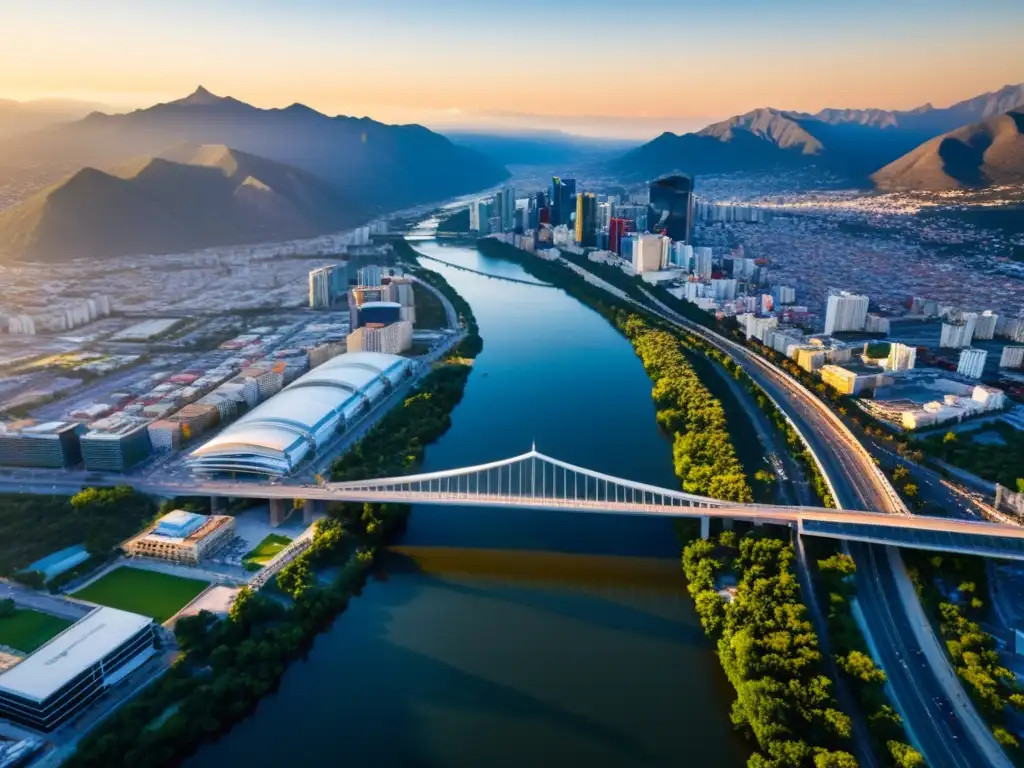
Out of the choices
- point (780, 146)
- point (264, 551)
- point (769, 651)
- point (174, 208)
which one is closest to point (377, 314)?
point (264, 551)

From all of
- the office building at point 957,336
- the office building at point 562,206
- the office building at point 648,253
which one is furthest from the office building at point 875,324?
the office building at point 562,206

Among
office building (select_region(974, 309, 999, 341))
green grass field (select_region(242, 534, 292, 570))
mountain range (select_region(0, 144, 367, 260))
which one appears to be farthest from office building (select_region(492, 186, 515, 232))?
green grass field (select_region(242, 534, 292, 570))

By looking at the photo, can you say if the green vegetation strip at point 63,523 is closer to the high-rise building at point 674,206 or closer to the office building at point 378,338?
the office building at point 378,338

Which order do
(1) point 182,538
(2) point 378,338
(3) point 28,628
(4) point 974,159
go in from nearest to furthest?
(3) point 28,628 → (1) point 182,538 → (2) point 378,338 → (4) point 974,159

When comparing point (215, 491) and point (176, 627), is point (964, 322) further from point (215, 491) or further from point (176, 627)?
point (176, 627)

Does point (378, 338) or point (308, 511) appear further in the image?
point (378, 338)

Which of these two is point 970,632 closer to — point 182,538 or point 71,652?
point 71,652

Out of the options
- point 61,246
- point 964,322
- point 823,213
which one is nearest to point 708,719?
point 964,322
